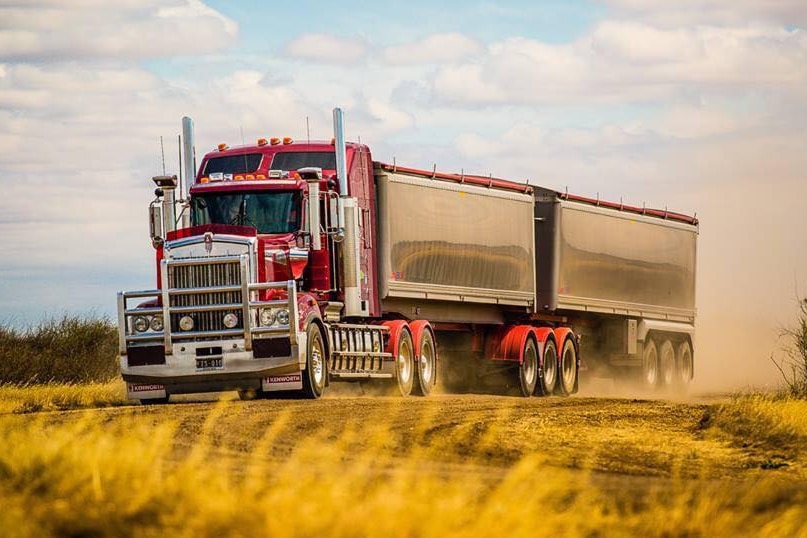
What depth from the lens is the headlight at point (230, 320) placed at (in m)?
22.6

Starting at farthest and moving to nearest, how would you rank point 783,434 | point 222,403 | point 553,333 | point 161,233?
point 553,333 → point 161,233 → point 222,403 → point 783,434

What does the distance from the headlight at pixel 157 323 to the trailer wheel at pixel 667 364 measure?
19327 mm

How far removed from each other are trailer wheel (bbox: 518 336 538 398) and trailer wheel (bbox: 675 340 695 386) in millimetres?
9767

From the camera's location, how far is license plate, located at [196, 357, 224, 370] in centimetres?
2247

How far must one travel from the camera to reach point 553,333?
33.5 metres

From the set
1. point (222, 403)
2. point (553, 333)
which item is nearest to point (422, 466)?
point (222, 403)

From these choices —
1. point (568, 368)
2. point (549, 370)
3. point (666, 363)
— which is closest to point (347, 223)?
point (549, 370)

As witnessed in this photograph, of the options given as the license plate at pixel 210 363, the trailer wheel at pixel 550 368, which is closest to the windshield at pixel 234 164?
the license plate at pixel 210 363

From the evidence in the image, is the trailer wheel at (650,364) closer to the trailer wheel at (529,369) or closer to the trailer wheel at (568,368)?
the trailer wheel at (568,368)

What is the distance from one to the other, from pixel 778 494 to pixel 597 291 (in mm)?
24161

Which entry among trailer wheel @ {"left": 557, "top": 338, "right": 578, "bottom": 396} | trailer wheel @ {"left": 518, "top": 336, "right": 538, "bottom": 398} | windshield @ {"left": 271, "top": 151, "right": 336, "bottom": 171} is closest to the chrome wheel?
trailer wheel @ {"left": 557, "top": 338, "right": 578, "bottom": 396}

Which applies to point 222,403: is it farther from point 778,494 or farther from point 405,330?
point 778,494

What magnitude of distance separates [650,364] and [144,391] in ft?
59.8

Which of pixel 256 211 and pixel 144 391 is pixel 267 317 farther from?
pixel 144 391
